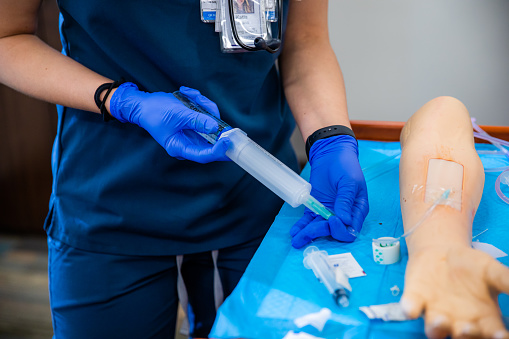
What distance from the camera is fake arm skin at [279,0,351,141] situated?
1110 millimetres

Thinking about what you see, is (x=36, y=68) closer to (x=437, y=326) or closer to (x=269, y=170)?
(x=269, y=170)

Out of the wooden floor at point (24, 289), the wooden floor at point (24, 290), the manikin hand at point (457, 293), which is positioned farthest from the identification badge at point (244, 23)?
the wooden floor at point (24, 289)

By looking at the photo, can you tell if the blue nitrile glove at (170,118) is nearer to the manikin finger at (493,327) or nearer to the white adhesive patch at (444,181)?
the white adhesive patch at (444,181)

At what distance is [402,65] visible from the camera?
78.7 inches

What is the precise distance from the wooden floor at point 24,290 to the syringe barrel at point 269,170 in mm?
1211

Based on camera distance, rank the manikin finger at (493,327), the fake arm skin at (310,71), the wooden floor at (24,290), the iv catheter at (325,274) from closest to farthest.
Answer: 1. the manikin finger at (493,327)
2. the iv catheter at (325,274)
3. the fake arm skin at (310,71)
4. the wooden floor at (24,290)

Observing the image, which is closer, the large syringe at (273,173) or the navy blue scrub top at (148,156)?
the large syringe at (273,173)

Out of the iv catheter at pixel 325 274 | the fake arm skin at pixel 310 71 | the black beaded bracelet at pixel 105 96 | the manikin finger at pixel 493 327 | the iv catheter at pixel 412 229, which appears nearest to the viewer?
the manikin finger at pixel 493 327

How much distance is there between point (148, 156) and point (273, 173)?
0.30 m

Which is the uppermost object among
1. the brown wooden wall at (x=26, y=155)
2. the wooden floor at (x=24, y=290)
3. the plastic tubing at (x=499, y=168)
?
the plastic tubing at (x=499, y=168)

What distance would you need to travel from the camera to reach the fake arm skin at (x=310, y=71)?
1110mm

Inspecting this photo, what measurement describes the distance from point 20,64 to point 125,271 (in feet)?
1.55

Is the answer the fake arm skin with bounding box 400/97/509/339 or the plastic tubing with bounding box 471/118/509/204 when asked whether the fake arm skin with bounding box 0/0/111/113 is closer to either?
the fake arm skin with bounding box 400/97/509/339

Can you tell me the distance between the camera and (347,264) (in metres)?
0.76
